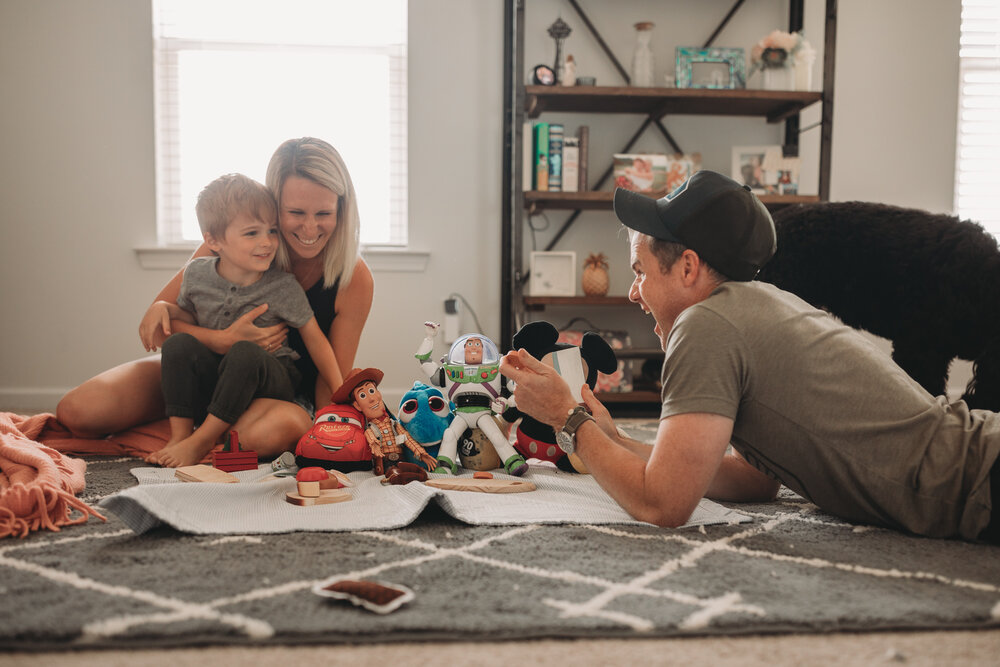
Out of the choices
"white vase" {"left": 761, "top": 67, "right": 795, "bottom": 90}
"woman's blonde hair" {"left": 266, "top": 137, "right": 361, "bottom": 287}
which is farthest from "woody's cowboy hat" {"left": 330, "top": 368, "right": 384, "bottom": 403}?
"white vase" {"left": 761, "top": 67, "right": 795, "bottom": 90}

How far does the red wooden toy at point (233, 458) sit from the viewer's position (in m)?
1.66

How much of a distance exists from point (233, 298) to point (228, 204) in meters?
0.25

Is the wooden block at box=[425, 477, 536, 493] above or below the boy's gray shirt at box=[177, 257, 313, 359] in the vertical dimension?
below

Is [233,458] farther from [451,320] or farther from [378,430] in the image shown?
[451,320]

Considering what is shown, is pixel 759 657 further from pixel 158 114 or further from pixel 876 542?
pixel 158 114

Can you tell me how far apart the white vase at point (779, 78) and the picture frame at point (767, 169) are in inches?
9.8

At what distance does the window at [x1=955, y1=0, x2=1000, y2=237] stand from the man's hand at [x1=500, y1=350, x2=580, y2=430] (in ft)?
9.96

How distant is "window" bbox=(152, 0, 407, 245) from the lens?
10.2 ft

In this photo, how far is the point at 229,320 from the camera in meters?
1.90

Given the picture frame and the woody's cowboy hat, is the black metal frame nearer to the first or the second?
the picture frame

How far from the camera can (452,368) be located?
1.68 meters

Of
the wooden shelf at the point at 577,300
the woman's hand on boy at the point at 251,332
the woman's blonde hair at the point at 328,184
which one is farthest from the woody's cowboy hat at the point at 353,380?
the wooden shelf at the point at 577,300

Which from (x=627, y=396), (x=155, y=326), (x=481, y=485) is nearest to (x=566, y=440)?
(x=481, y=485)

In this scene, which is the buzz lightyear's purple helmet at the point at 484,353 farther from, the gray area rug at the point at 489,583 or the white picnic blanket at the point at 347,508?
the gray area rug at the point at 489,583
